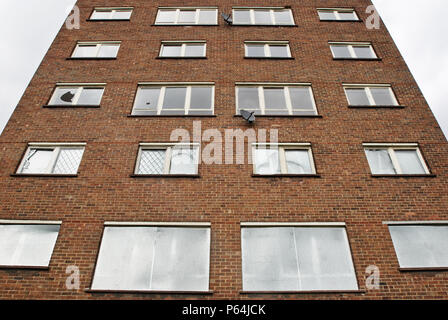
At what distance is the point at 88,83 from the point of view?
12133 millimetres

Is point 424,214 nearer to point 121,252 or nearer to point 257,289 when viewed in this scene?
point 257,289

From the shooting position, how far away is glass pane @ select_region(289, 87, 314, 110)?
37.7 ft

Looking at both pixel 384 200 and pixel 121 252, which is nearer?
pixel 121 252

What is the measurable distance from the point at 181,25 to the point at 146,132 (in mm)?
6854

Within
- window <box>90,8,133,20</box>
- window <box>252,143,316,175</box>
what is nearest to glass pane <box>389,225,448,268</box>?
window <box>252,143,316,175</box>

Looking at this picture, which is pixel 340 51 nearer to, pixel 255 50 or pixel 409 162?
pixel 255 50

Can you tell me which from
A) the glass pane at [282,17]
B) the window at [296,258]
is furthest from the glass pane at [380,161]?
the glass pane at [282,17]

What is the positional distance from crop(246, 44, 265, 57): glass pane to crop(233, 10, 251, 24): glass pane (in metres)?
2.00

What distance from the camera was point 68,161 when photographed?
9945 mm

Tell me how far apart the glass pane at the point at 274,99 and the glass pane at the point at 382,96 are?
343 centimetres

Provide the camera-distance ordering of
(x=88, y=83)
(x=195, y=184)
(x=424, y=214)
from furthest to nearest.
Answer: (x=88, y=83), (x=195, y=184), (x=424, y=214)

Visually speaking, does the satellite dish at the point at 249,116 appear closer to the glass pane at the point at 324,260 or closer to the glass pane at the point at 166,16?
the glass pane at the point at 324,260

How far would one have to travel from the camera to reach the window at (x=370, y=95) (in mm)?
11664
